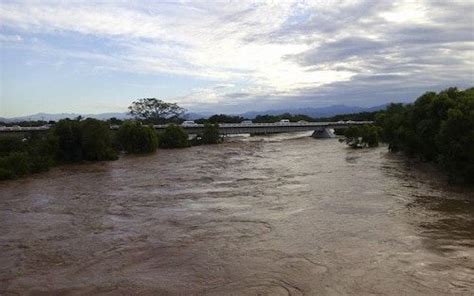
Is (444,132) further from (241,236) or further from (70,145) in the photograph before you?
(70,145)

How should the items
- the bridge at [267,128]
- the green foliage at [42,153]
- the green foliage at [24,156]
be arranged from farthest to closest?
the bridge at [267,128]
the green foliage at [42,153]
the green foliage at [24,156]

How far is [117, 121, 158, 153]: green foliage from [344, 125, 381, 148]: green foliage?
2686 centimetres

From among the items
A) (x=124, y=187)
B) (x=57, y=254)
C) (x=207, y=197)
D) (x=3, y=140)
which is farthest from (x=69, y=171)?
(x=57, y=254)

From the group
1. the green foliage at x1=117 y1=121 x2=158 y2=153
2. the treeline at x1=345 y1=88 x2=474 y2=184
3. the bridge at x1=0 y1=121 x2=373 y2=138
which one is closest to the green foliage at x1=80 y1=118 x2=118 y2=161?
the green foliage at x1=117 y1=121 x2=158 y2=153

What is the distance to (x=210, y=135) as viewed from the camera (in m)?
77.6

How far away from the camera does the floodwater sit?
44.6 ft

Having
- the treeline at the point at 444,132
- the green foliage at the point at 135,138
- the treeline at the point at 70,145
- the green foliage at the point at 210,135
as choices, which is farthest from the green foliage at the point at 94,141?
the treeline at the point at 444,132

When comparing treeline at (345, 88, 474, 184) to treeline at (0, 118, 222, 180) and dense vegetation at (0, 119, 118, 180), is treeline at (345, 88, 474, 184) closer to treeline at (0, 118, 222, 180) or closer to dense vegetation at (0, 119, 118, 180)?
treeline at (0, 118, 222, 180)

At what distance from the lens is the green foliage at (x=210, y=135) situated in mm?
77250

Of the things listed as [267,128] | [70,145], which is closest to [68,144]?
[70,145]

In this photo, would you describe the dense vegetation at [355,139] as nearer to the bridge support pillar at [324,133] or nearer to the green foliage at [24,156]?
the green foliage at [24,156]

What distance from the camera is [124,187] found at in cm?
3312

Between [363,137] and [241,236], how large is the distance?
48.8m

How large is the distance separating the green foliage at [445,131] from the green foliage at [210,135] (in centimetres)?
3448
